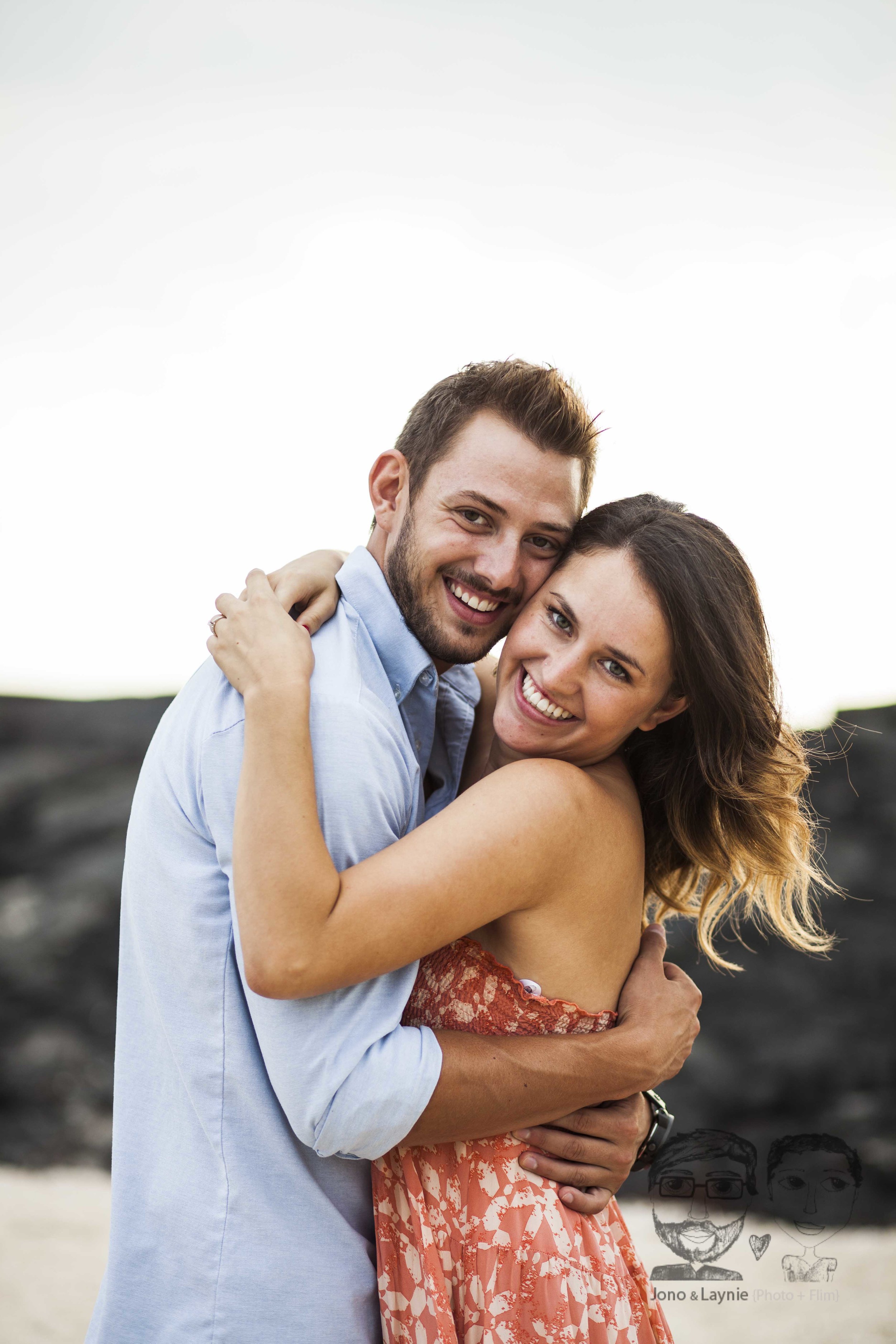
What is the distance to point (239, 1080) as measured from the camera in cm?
136

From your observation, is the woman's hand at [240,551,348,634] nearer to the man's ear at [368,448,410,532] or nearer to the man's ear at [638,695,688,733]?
the man's ear at [368,448,410,532]

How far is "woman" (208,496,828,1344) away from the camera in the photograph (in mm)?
1231

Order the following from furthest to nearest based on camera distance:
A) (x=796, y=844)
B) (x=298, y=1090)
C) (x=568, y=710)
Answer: (x=796, y=844) → (x=568, y=710) → (x=298, y=1090)

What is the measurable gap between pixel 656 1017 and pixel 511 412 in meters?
1.13

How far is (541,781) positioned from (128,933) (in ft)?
2.31

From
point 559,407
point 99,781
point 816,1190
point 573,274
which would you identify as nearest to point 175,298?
point 573,274

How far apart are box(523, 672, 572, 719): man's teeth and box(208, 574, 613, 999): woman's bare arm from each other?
0.97ft

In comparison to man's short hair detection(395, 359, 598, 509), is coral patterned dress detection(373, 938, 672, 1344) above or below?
below

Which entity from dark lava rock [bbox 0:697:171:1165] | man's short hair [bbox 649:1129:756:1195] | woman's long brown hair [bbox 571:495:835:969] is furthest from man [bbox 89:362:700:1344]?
dark lava rock [bbox 0:697:171:1165]

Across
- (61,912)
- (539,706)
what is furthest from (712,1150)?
(539,706)

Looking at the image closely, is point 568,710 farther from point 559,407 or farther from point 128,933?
point 128,933

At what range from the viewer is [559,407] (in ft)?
5.96

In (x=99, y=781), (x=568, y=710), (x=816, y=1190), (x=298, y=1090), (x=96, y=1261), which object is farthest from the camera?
(x=99, y=781)

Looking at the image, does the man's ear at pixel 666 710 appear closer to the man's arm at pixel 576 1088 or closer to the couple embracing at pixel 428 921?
the couple embracing at pixel 428 921
